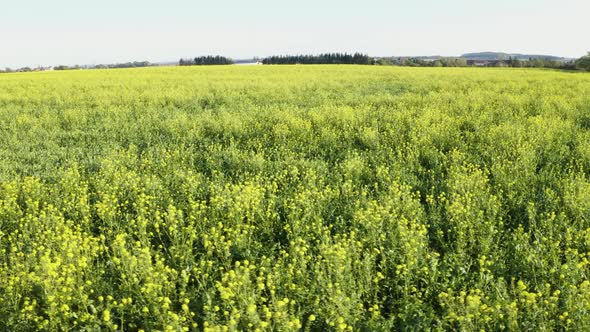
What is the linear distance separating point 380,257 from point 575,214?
266 cm

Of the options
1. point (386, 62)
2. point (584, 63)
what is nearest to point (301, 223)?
point (584, 63)

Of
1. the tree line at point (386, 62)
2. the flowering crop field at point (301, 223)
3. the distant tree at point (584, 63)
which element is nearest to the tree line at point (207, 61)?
the tree line at point (386, 62)

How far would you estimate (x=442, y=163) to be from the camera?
775 cm

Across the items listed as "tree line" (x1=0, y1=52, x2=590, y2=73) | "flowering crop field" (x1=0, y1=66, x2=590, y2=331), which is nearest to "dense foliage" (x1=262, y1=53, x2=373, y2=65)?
"tree line" (x1=0, y1=52, x2=590, y2=73)

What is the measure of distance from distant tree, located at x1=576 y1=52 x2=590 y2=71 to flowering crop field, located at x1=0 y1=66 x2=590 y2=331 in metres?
50.9

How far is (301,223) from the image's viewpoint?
5430 mm

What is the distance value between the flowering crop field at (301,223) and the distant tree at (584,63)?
5094 cm

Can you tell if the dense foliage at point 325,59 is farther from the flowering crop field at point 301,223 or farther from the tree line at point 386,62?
the flowering crop field at point 301,223

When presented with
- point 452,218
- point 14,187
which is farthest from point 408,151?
point 14,187

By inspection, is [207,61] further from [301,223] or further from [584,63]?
[301,223]

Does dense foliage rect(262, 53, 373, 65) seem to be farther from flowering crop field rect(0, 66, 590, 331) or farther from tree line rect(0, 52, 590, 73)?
flowering crop field rect(0, 66, 590, 331)

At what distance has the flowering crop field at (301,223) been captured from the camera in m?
3.75

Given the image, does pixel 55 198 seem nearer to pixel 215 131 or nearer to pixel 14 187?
pixel 14 187

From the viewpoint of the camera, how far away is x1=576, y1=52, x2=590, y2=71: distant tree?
175 ft
